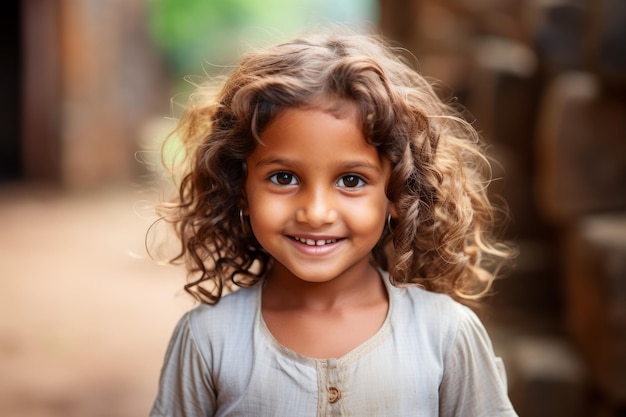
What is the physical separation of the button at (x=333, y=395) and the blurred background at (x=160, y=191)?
0.54 m

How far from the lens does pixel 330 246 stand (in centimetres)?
182

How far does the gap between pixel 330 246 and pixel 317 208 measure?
0.10 m

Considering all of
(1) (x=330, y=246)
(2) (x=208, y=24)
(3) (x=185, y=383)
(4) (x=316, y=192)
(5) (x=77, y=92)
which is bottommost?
(2) (x=208, y=24)

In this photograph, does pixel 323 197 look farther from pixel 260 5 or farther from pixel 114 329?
pixel 260 5

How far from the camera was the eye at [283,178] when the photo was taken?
1.81 meters

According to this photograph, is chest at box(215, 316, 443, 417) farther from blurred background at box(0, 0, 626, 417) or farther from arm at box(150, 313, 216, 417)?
blurred background at box(0, 0, 626, 417)

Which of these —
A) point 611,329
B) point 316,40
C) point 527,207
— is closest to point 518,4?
point 527,207

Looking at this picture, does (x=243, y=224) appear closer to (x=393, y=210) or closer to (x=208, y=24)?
(x=393, y=210)

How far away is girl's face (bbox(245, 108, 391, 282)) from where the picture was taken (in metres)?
1.77

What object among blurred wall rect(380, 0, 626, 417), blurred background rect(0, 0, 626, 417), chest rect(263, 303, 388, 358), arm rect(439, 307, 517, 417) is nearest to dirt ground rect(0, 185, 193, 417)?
blurred background rect(0, 0, 626, 417)

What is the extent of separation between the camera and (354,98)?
180 centimetres

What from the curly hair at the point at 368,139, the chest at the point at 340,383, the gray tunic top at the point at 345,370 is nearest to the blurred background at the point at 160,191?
the curly hair at the point at 368,139

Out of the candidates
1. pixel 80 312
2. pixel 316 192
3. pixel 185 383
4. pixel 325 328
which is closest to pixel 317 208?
pixel 316 192

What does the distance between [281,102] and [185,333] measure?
53 cm
